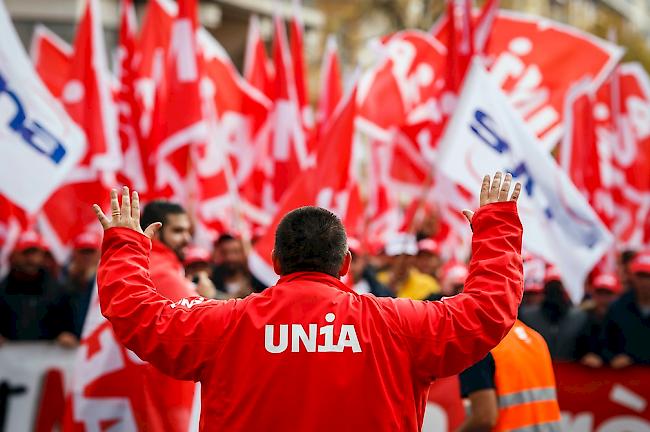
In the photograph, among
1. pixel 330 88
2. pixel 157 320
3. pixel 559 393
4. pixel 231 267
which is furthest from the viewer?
pixel 330 88

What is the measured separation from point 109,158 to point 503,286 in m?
6.11

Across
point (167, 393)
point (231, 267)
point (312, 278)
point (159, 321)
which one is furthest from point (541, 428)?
point (231, 267)

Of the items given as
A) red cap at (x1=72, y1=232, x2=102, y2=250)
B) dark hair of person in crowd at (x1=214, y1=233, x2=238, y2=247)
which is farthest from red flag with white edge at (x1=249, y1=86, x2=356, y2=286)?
red cap at (x1=72, y1=232, x2=102, y2=250)

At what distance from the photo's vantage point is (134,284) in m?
3.34

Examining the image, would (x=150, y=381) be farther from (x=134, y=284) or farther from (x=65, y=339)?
(x=65, y=339)

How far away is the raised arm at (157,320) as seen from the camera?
329cm

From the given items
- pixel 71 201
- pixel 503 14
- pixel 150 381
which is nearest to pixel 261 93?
pixel 503 14

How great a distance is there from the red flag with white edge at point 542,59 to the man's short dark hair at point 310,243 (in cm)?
826

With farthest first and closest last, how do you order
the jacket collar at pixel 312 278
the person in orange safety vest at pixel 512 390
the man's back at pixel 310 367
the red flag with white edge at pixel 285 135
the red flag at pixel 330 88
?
the red flag at pixel 330 88, the red flag with white edge at pixel 285 135, the person in orange safety vest at pixel 512 390, the jacket collar at pixel 312 278, the man's back at pixel 310 367

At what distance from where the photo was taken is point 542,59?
461 inches

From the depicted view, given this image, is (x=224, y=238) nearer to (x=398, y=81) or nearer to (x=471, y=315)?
(x=398, y=81)

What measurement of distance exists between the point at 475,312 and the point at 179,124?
640cm

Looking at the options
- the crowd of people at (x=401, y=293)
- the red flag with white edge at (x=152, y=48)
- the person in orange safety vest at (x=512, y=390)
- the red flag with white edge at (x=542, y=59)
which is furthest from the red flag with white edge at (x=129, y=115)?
the person in orange safety vest at (x=512, y=390)

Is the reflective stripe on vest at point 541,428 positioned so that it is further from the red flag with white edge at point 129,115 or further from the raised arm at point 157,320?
the red flag with white edge at point 129,115
